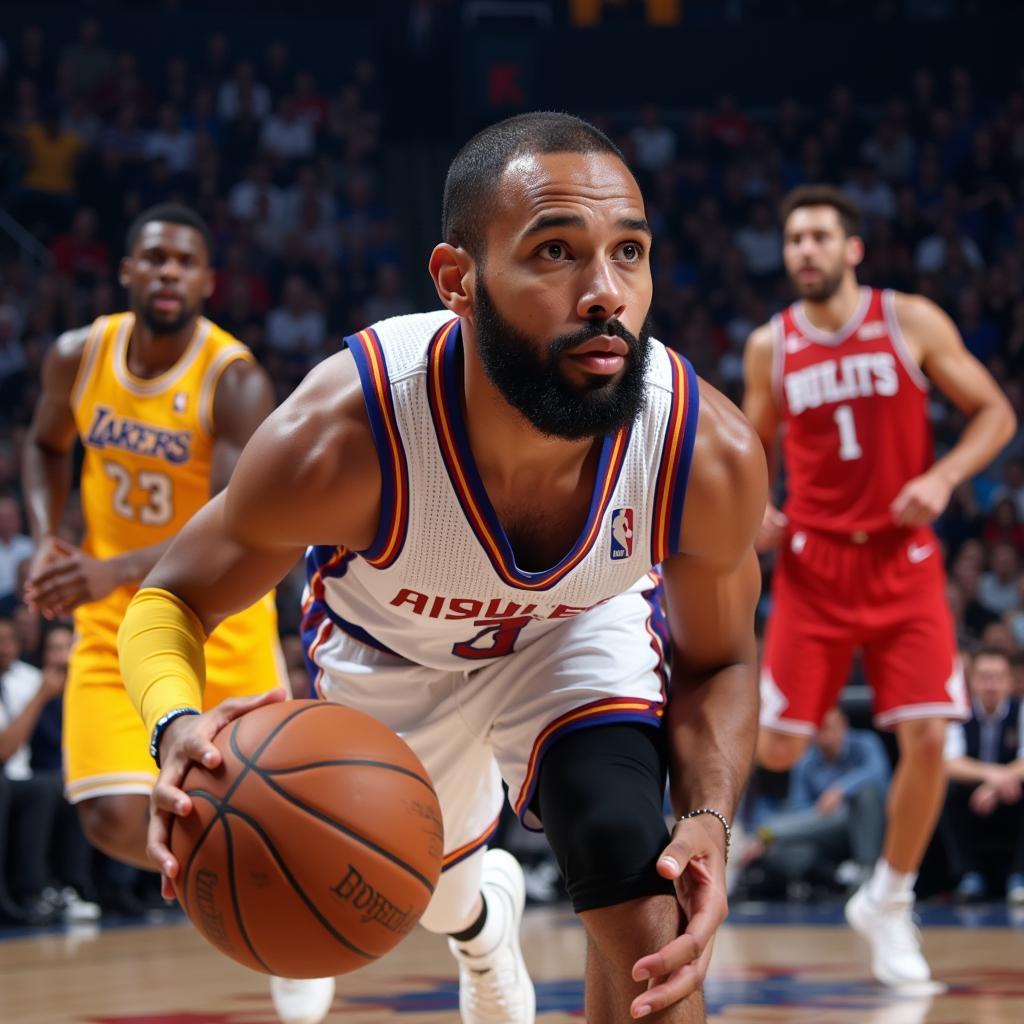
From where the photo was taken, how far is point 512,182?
8.04ft

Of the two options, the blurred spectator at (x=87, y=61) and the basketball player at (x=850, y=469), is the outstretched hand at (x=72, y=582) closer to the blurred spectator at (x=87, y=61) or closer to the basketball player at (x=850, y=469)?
the basketball player at (x=850, y=469)

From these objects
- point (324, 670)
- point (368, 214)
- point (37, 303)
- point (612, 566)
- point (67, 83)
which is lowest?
point (324, 670)

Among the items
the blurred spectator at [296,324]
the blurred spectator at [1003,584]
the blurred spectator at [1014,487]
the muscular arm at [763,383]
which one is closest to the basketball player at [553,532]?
the muscular arm at [763,383]

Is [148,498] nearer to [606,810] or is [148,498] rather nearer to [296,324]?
[606,810]

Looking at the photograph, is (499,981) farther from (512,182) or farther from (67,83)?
(67,83)

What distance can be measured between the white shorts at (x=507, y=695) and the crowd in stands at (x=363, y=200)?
6.94 meters

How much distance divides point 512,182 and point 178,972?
12.4 ft

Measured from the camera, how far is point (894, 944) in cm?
484

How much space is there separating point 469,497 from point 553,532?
0.17 meters

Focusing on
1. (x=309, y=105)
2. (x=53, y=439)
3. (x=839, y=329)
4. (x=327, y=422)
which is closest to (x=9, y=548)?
(x=53, y=439)

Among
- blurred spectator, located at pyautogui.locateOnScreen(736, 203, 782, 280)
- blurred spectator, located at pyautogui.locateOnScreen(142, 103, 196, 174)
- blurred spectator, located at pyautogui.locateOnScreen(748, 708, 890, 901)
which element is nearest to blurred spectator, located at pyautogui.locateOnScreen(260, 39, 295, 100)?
blurred spectator, located at pyautogui.locateOnScreen(142, 103, 196, 174)

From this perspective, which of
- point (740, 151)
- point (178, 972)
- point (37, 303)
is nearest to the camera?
point (178, 972)

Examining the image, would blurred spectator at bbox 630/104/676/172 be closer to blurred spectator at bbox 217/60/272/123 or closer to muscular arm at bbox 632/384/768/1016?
blurred spectator at bbox 217/60/272/123

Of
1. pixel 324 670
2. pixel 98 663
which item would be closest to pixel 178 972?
pixel 98 663
